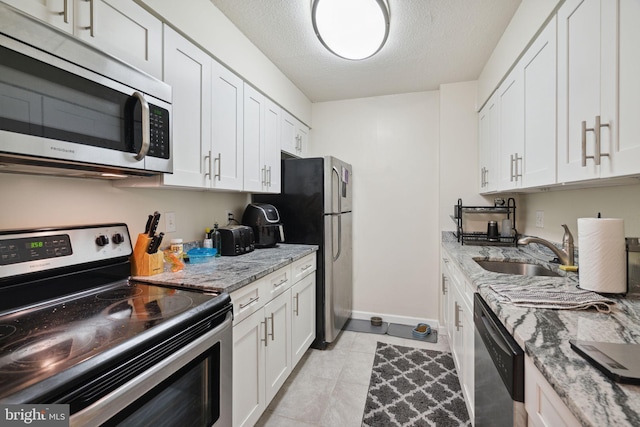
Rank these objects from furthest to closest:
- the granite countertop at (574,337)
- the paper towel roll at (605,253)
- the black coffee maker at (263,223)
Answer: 1. the black coffee maker at (263,223)
2. the paper towel roll at (605,253)
3. the granite countertop at (574,337)

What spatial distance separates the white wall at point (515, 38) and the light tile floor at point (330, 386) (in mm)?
2259

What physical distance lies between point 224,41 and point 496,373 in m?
2.22

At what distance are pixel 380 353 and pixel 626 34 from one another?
241 cm

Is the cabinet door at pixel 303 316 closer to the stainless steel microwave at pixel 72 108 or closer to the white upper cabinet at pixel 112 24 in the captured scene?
the stainless steel microwave at pixel 72 108

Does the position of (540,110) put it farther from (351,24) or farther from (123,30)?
(123,30)

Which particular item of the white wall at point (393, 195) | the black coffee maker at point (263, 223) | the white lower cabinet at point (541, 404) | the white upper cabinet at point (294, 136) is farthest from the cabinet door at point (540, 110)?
the white upper cabinet at point (294, 136)

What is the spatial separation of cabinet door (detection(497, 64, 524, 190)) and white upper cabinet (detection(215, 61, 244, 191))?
1774 millimetres

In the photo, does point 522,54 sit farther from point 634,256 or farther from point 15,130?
point 15,130

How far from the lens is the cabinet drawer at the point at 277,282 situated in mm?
1727

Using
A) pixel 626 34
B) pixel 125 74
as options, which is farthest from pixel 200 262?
pixel 626 34

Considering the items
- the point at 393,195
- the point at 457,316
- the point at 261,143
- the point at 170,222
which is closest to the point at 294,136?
the point at 261,143

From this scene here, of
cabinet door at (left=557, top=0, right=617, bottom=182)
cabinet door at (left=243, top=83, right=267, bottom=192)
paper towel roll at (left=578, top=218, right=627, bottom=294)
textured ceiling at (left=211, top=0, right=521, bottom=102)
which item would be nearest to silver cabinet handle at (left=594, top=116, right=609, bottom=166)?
cabinet door at (left=557, top=0, right=617, bottom=182)

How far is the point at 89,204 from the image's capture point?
140 centimetres

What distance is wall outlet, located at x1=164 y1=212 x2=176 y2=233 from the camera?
1.84 metres
